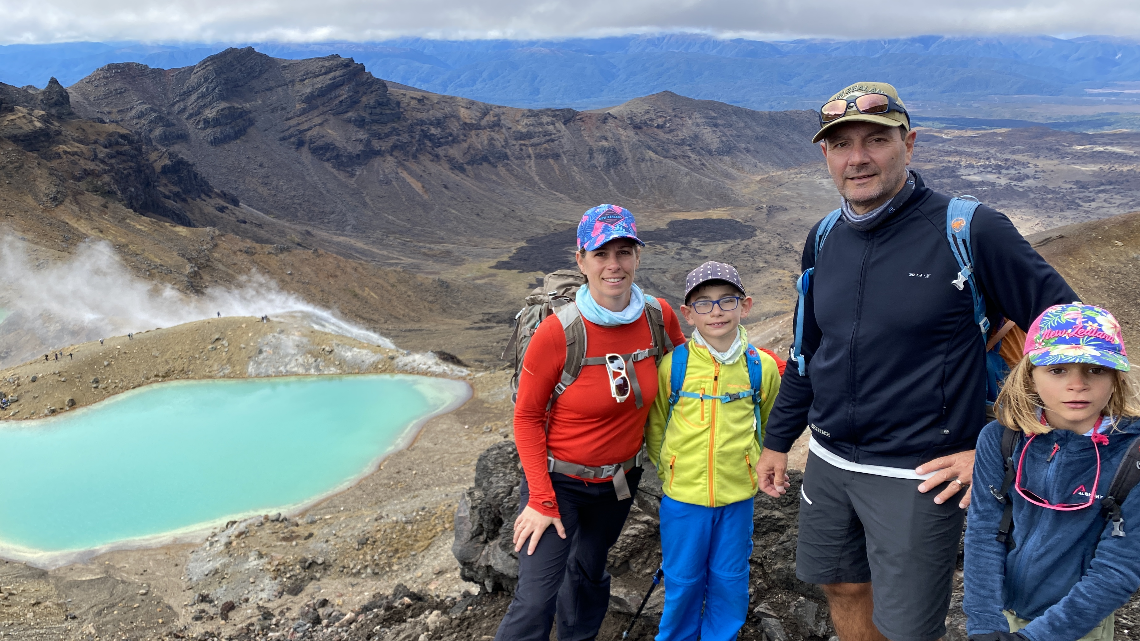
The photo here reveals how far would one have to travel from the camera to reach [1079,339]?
2.45m

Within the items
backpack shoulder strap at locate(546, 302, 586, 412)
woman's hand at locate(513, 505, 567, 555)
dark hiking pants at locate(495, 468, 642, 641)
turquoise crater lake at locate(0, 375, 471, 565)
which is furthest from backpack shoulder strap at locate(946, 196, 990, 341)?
turquoise crater lake at locate(0, 375, 471, 565)

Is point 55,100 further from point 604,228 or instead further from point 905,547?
point 905,547

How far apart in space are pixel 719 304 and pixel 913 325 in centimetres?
114

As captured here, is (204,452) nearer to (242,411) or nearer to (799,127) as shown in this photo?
(242,411)

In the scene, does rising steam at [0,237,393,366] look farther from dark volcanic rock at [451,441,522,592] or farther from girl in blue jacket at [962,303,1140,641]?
girl in blue jacket at [962,303,1140,641]

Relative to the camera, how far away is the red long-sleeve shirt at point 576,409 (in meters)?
3.61

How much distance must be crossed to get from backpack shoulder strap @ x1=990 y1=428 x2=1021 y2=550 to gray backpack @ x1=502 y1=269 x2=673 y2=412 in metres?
1.67

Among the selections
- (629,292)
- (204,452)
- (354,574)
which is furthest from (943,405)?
(204,452)

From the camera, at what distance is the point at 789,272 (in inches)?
2194

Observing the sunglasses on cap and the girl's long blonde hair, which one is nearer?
the girl's long blonde hair

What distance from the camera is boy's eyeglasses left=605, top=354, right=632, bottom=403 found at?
366cm

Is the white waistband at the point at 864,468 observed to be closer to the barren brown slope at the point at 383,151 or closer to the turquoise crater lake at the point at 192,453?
the turquoise crater lake at the point at 192,453

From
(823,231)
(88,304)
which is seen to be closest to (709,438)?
(823,231)

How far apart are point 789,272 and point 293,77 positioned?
65.9 meters
